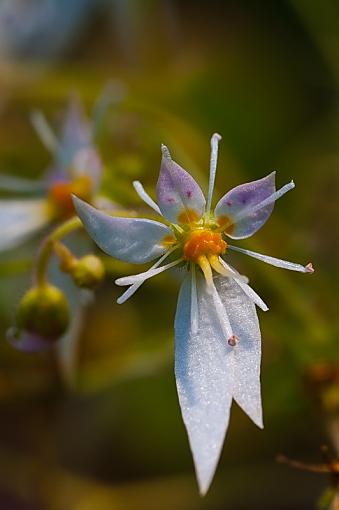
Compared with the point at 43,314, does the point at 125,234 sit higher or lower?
higher

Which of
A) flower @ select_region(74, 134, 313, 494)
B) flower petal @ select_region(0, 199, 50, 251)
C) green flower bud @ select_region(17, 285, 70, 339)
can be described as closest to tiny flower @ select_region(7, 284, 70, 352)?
green flower bud @ select_region(17, 285, 70, 339)

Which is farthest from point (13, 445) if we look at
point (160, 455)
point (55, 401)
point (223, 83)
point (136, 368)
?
point (223, 83)

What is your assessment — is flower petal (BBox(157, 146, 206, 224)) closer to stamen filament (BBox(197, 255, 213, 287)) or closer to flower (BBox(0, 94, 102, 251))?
stamen filament (BBox(197, 255, 213, 287))

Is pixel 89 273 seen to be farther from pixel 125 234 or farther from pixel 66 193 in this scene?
pixel 66 193

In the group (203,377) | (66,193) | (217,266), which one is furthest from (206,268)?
(66,193)

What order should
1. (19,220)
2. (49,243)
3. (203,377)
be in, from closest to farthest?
(203,377) < (49,243) < (19,220)
